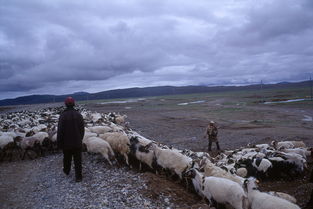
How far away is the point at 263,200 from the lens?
4.30m

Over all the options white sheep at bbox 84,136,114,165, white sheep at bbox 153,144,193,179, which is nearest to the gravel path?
white sheep at bbox 84,136,114,165

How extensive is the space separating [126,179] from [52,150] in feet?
16.6

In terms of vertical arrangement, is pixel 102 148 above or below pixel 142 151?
above

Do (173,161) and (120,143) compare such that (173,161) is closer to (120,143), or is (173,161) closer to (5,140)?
(120,143)

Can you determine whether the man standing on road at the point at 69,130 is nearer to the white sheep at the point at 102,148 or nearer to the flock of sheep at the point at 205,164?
the white sheep at the point at 102,148

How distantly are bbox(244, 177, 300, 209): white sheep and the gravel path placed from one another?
1696 millimetres

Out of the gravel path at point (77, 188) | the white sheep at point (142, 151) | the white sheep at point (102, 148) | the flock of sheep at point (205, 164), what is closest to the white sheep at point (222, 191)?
the flock of sheep at point (205, 164)

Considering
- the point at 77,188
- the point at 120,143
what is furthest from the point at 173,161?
the point at 77,188

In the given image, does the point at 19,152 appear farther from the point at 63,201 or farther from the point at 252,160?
the point at 252,160

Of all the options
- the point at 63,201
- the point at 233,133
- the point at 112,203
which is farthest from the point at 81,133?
the point at 233,133

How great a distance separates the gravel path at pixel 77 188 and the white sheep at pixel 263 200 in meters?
1.70

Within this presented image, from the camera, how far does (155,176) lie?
248 inches

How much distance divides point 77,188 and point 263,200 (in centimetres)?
442

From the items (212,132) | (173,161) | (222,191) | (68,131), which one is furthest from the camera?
(212,132)
